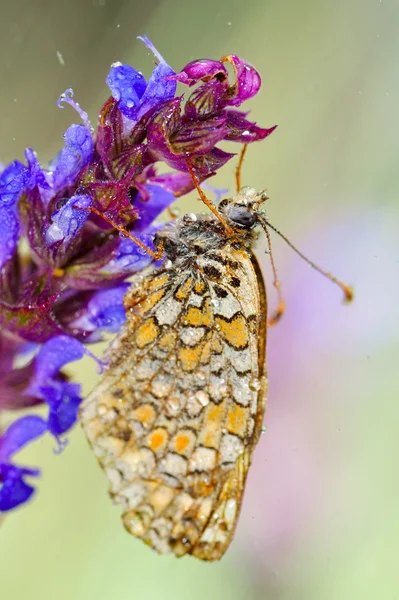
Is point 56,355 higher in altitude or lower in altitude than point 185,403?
higher

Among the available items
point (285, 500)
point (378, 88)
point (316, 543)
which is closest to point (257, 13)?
point (378, 88)

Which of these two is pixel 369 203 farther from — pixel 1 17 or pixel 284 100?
pixel 1 17

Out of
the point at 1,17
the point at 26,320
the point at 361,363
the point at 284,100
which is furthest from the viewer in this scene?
the point at 361,363

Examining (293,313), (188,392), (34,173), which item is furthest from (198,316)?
(293,313)

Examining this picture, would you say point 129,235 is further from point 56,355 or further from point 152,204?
point 56,355

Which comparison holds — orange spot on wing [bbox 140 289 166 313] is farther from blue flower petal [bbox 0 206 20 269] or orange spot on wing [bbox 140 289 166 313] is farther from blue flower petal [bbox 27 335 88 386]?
blue flower petal [bbox 0 206 20 269]

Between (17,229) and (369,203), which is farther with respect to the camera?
(369,203)
